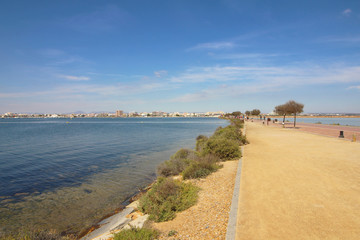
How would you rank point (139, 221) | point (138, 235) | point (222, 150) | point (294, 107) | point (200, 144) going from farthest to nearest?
1. point (294, 107)
2. point (200, 144)
3. point (222, 150)
4. point (139, 221)
5. point (138, 235)

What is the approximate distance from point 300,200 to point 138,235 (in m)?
4.64

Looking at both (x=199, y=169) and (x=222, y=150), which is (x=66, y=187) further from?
(x=222, y=150)

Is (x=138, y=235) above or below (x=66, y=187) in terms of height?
above

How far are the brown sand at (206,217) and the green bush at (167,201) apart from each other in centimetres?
19

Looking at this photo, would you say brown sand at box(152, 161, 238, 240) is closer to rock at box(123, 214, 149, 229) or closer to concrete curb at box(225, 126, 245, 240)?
concrete curb at box(225, 126, 245, 240)

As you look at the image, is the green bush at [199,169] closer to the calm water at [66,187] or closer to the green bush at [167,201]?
the green bush at [167,201]

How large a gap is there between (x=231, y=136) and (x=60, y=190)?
1274 centimetres

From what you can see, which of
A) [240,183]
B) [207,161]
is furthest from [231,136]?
[240,183]

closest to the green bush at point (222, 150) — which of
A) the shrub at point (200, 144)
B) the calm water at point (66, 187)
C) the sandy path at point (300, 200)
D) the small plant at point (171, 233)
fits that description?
the shrub at point (200, 144)

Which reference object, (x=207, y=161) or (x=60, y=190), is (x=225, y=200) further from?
(x=60, y=190)

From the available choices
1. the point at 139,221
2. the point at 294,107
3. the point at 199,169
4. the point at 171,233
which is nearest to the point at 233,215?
the point at 171,233

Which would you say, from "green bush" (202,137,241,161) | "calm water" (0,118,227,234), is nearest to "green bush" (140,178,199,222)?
"calm water" (0,118,227,234)

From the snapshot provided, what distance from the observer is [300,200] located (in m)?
5.71

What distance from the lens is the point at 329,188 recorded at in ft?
21.5
